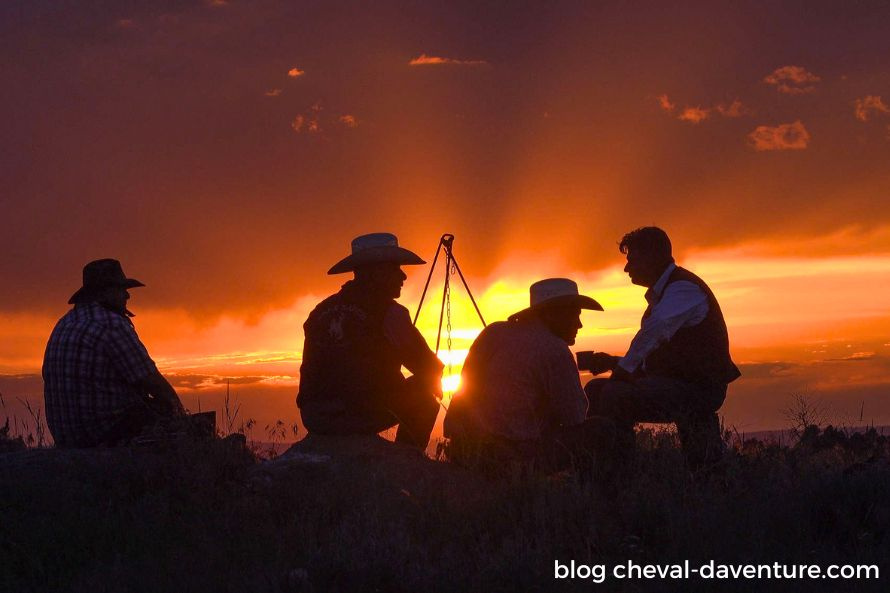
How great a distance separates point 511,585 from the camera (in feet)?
20.0

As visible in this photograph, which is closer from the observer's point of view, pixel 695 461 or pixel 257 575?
pixel 257 575

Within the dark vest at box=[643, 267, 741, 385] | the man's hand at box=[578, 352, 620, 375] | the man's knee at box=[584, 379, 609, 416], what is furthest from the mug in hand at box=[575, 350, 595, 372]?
the dark vest at box=[643, 267, 741, 385]

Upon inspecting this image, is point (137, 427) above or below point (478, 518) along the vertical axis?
above

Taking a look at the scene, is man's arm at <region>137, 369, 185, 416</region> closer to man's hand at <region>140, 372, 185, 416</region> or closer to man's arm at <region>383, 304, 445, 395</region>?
man's hand at <region>140, 372, 185, 416</region>

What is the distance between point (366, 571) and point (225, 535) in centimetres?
158

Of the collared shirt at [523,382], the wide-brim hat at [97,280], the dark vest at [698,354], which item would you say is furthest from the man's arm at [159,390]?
the dark vest at [698,354]

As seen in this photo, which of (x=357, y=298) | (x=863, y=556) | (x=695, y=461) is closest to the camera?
(x=863, y=556)

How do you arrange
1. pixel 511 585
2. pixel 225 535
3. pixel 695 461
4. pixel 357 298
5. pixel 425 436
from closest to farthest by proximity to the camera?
pixel 511 585, pixel 225 535, pixel 695 461, pixel 357 298, pixel 425 436

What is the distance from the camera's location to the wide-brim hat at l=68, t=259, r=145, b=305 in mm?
9844

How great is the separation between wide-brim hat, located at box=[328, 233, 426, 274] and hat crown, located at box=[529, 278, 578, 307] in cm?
159

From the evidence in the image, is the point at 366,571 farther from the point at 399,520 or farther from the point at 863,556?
the point at 863,556

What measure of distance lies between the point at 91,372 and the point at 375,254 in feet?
9.29

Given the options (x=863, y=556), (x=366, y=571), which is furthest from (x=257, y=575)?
(x=863, y=556)

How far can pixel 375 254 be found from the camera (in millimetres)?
9672
